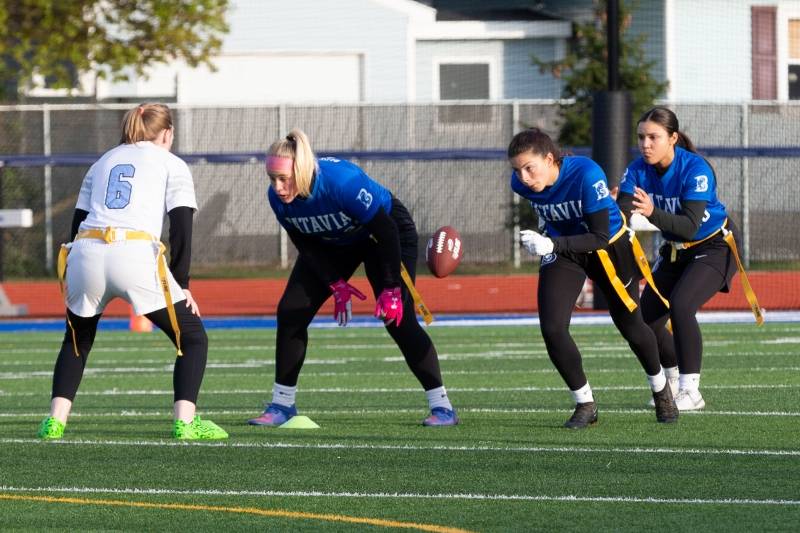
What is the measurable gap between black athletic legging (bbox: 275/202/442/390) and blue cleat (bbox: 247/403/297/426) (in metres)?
0.23

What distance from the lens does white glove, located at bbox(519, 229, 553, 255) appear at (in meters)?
7.59

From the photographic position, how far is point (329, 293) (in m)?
8.50

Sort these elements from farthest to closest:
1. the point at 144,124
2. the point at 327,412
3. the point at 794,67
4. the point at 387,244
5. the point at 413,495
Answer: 1. the point at 794,67
2. the point at 327,412
3. the point at 387,244
4. the point at 144,124
5. the point at 413,495

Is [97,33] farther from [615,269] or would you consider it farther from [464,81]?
[615,269]

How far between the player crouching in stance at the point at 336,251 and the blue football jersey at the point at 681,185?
1.33 meters

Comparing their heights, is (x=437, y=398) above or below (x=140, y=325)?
above

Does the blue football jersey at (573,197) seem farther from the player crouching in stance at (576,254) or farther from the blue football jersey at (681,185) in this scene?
the blue football jersey at (681,185)

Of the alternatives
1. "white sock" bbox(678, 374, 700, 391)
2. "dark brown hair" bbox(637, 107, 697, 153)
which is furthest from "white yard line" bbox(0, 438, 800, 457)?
"dark brown hair" bbox(637, 107, 697, 153)

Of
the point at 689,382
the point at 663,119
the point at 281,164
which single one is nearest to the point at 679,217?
the point at 663,119

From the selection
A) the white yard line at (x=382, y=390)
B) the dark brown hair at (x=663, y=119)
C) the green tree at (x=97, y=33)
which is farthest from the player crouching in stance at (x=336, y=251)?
the green tree at (x=97, y=33)

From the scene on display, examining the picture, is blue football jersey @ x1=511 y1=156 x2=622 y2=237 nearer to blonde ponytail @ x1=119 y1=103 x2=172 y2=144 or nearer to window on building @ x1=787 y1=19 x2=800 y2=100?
blonde ponytail @ x1=119 y1=103 x2=172 y2=144

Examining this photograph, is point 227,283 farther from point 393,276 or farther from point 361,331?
point 393,276

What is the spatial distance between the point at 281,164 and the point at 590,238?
5.10 ft

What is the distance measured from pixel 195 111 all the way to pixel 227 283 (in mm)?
3184
